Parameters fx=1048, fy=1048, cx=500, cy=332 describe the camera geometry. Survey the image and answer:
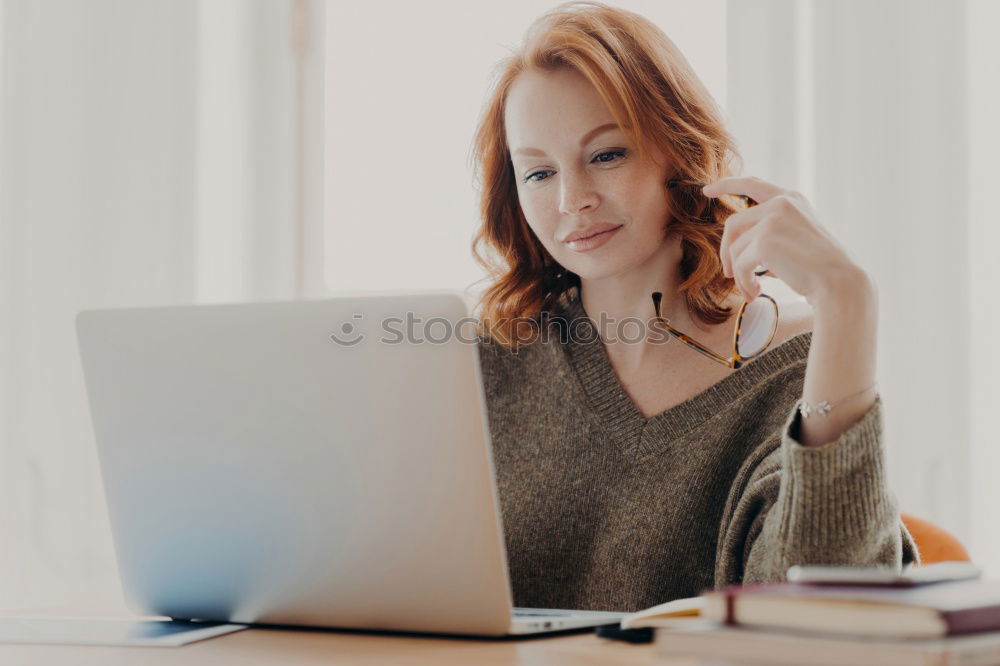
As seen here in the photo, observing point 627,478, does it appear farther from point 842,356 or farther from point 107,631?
point 107,631

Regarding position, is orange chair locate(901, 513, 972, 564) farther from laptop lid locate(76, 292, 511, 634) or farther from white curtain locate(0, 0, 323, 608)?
white curtain locate(0, 0, 323, 608)

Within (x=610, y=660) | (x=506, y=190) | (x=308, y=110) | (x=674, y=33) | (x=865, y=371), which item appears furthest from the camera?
(x=308, y=110)

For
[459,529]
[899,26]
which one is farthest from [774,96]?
[459,529]

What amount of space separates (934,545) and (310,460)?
866 millimetres

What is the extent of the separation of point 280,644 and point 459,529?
211 mm

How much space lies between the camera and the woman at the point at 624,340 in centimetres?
→ 137

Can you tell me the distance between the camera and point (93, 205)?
2.46 m

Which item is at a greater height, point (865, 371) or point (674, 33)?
point (674, 33)

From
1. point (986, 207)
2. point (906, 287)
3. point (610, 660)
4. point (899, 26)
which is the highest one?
point (899, 26)

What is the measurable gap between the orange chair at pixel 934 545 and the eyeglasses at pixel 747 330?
1.01ft

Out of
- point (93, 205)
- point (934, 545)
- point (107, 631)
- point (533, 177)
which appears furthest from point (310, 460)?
point (93, 205)

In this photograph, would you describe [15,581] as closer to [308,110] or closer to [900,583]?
[308,110]

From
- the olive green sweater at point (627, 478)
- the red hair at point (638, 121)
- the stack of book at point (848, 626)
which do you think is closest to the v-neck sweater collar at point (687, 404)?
the olive green sweater at point (627, 478)

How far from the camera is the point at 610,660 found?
834mm
